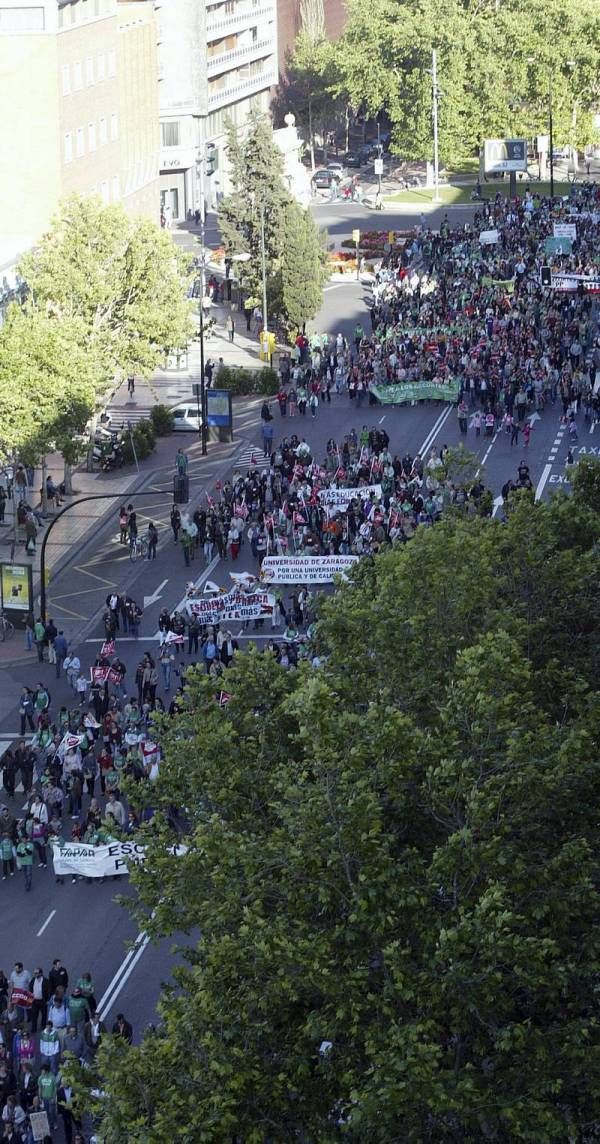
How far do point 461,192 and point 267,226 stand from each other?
42111mm

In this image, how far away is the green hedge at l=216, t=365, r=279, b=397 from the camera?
253ft

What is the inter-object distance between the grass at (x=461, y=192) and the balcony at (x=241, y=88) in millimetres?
14050

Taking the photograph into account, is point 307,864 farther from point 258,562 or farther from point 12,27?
point 12,27

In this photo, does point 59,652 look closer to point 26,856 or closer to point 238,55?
point 26,856

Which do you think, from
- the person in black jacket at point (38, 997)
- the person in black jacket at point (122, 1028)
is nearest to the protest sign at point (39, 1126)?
the person in black jacket at point (122, 1028)

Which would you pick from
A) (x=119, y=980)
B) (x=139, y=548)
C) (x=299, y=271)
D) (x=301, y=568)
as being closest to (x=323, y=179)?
(x=299, y=271)

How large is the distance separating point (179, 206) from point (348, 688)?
319ft

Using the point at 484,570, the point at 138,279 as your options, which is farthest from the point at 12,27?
the point at 484,570

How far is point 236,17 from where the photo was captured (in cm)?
13738

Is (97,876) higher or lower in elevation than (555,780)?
lower

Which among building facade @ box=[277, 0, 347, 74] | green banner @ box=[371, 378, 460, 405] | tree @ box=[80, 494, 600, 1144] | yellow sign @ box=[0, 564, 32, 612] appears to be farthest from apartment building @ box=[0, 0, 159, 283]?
building facade @ box=[277, 0, 347, 74]

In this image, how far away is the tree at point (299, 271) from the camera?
83750 millimetres

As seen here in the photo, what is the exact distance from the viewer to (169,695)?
45875 millimetres

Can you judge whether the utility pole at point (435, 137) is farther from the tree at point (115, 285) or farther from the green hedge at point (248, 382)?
the tree at point (115, 285)
